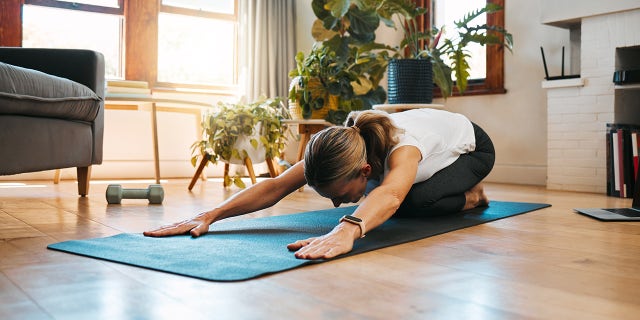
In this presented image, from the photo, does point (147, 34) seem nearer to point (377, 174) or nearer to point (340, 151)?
point (377, 174)

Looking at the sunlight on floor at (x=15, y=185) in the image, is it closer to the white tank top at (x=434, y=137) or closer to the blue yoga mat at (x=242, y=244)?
the blue yoga mat at (x=242, y=244)

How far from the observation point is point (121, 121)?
458 cm

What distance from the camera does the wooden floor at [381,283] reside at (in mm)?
974

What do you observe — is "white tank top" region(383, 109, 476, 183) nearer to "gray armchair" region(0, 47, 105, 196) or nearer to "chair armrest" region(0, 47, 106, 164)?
"gray armchair" region(0, 47, 105, 196)

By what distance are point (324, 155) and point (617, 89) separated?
263 cm

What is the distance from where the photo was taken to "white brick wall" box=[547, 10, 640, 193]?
136 inches

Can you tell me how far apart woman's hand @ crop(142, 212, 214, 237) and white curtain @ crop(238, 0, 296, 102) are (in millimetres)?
3200

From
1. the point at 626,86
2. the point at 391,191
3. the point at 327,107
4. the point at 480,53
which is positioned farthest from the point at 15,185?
the point at 626,86

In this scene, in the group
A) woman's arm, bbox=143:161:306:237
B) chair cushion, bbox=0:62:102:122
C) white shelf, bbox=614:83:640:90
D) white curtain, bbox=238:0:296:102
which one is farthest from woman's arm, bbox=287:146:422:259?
white curtain, bbox=238:0:296:102

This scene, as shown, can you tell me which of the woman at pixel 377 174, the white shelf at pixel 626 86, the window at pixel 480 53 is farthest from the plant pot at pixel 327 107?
the white shelf at pixel 626 86

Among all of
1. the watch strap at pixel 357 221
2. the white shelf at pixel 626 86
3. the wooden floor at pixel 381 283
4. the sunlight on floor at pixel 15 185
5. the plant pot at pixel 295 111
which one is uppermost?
the white shelf at pixel 626 86

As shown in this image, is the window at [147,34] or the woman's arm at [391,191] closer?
the woman's arm at [391,191]

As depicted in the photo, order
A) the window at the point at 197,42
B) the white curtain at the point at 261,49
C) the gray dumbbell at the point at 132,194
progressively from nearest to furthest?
A: the gray dumbbell at the point at 132,194 < the window at the point at 197,42 < the white curtain at the point at 261,49

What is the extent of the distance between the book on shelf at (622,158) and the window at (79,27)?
137 inches
